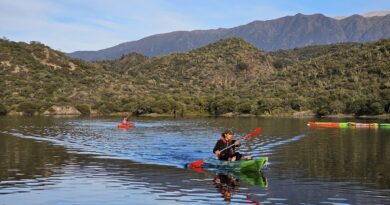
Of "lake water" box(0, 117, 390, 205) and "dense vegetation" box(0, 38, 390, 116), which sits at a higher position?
"dense vegetation" box(0, 38, 390, 116)

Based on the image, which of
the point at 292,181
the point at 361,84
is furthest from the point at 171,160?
the point at 361,84

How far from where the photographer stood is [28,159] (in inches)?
1258

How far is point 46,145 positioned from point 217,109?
70727mm

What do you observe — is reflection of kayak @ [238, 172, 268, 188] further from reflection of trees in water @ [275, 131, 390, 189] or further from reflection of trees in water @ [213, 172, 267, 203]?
reflection of trees in water @ [275, 131, 390, 189]

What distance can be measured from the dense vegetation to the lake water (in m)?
59.5

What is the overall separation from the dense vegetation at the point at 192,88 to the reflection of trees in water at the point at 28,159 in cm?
6493

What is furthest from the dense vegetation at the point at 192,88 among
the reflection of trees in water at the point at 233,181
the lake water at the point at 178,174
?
the reflection of trees in water at the point at 233,181

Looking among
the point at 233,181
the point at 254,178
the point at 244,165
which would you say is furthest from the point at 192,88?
the point at 233,181

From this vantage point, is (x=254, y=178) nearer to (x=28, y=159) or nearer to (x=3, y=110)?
(x=28, y=159)

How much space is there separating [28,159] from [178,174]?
10.1 meters

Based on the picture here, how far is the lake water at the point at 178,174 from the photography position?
20.0 m

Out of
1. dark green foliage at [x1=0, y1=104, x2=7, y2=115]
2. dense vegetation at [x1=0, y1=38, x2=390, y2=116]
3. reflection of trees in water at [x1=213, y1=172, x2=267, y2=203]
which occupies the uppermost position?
dense vegetation at [x1=0, y1=38, x2=390, y2=116]

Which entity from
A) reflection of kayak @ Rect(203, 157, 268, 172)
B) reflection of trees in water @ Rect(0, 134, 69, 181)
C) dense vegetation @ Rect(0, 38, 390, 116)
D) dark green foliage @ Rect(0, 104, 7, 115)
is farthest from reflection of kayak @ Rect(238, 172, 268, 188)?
dark green foliage @ Rect(0, 104, 7, 115)

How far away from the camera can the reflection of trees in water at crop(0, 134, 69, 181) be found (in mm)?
25867
